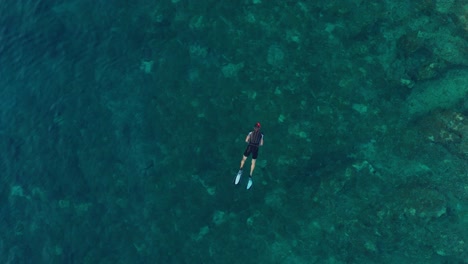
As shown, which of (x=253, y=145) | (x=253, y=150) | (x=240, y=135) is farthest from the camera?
(x=240, y=135)

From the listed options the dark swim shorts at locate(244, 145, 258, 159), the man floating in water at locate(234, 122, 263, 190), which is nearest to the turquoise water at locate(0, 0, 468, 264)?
the man floating in water at locate(234, 122, 263, 190)

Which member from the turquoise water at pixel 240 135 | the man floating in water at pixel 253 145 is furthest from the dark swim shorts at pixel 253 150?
the turquoise water at pixel 240 135

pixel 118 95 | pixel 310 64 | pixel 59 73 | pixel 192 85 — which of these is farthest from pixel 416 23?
pixel 59 73

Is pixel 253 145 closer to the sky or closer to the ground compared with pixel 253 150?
closer to the sky

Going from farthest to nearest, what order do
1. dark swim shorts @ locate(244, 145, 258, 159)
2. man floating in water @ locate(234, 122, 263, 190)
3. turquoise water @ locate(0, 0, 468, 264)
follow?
dark swim shorts @ locate(244, 145, 258, 159) < turquoise water @ locate(0, 0, 468, 264) < man floating in water @ locate(234, 122, 263, 190)

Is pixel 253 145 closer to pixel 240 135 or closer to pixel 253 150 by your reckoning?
pixel 253 150

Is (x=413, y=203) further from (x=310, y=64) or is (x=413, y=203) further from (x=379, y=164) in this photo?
(x=310, y=64)

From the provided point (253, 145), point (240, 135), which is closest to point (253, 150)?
point (253, 145)

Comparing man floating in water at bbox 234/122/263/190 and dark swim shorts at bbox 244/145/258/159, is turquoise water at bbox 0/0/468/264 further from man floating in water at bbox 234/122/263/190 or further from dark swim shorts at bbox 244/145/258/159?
dark swim shorts at bbox 244/145/258/159
